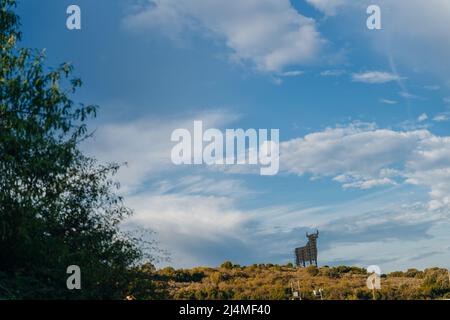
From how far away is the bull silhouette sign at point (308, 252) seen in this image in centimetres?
6688

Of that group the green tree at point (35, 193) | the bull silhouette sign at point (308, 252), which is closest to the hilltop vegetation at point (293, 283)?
the bull silhouette sign at point (308, 252)

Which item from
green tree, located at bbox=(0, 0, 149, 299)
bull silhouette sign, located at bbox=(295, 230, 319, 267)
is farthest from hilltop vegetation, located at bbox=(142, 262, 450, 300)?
green tree, located at bbox=(0, 0, 149, 299)

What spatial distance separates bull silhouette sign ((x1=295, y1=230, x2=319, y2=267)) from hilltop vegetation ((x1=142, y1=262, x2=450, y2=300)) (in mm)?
1540

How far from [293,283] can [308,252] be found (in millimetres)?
15263

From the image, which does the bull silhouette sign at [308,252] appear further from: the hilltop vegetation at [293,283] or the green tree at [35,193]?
the green tree at [35,193]

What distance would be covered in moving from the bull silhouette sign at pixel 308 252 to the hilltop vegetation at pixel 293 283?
154cm

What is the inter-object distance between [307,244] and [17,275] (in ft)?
187

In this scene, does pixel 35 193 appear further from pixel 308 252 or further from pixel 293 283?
pixel 308 252

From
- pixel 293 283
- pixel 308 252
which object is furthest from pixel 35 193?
pixel 308 252

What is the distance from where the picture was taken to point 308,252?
7219 centimetres

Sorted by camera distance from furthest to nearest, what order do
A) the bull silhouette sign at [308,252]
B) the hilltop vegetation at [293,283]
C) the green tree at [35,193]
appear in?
the bull silhouette sign at [308,252]
the hilltop vegetation at [293,283]
the green tree at [35,193]

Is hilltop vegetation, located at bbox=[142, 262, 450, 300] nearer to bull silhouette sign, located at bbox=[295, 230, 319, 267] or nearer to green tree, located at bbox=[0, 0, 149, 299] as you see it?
bull silhouette sign, located at bbox=[295, 230, 319, 267]
